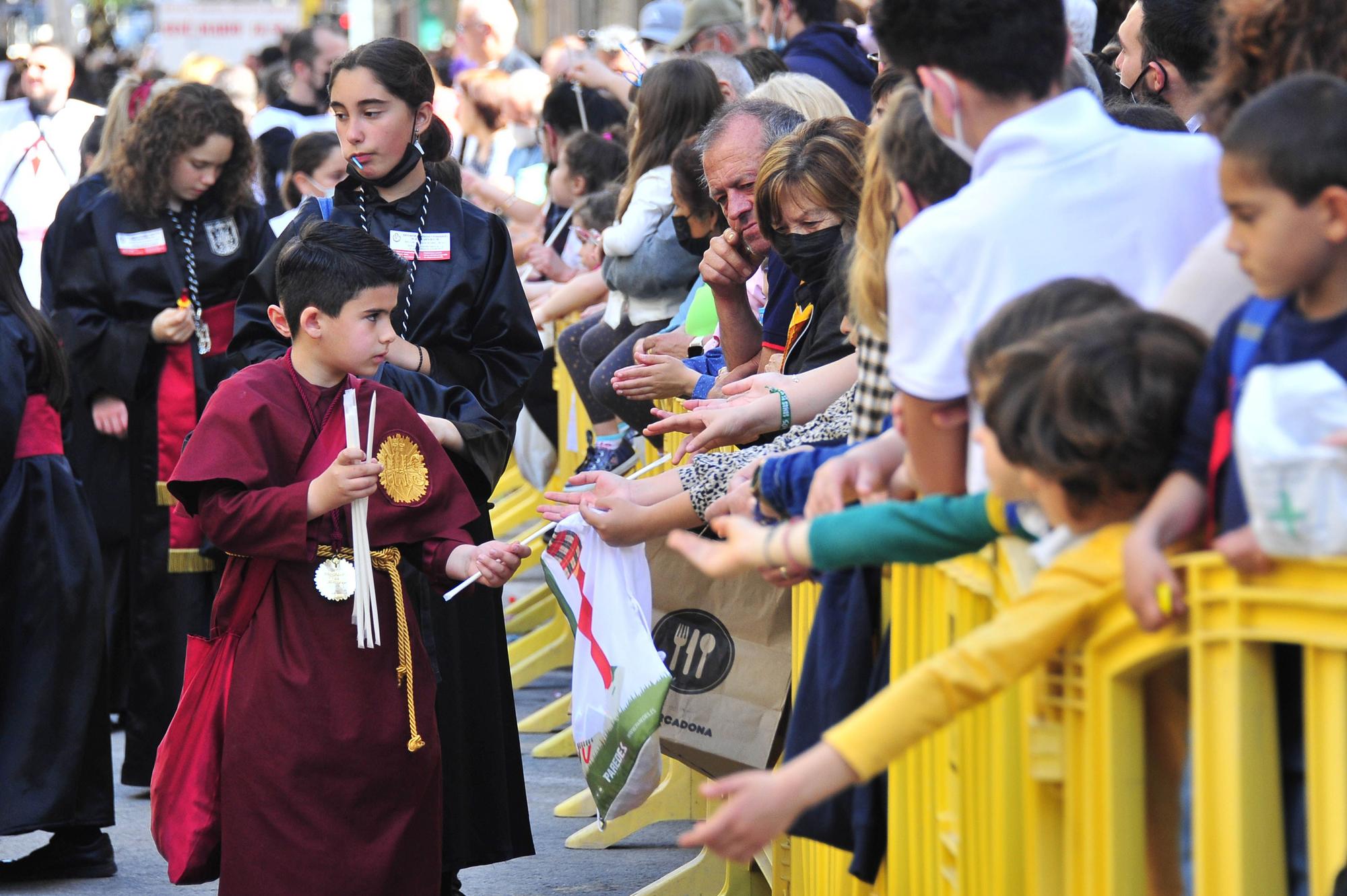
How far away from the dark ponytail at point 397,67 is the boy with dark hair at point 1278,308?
9.74ft

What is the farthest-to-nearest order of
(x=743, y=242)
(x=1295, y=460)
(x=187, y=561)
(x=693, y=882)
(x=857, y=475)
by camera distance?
(x=187, y=561)
(x=693, y=882)
(x=743, y=242)
(x=857, y=475)
(x=1295, y=460)

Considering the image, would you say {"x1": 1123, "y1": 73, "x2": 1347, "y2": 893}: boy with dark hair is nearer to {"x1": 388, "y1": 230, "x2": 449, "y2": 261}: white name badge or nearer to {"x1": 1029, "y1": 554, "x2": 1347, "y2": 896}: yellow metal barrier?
{"x1": 1029, "y1": 554, "x2": 1347, "y2": 896}: yellow metal barrier

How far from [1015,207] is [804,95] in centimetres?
264

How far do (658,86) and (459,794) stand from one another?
103 inches

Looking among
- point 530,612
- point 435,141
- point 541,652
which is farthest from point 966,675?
point 530,612

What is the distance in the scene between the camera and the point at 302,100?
1106 centimetres

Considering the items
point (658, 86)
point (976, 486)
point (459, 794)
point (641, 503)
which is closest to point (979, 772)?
point (976, 486)

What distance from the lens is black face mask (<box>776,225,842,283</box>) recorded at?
3809 mm

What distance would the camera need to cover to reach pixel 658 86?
19.8ft

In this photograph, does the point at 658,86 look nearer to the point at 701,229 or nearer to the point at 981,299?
the point at 701,229

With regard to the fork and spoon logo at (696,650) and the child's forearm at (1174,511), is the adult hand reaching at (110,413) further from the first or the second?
the child's forearm at (1174,511)

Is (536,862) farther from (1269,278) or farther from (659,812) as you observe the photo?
(1269,278)

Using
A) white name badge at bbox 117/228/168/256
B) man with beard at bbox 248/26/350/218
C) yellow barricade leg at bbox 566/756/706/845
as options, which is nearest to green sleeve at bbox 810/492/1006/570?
yellow barricade leg at bbox 566/756/706/845

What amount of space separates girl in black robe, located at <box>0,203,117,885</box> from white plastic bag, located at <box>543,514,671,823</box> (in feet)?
6.42
